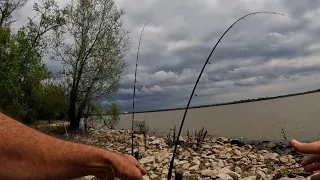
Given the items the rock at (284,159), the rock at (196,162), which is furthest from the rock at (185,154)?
the rock at (284,159)

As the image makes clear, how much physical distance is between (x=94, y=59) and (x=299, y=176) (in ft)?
52.1

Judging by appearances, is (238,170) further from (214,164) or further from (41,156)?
(41,156)

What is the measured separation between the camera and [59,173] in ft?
5.28

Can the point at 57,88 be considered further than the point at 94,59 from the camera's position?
Yes

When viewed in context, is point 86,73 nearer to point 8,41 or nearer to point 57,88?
point 57,88

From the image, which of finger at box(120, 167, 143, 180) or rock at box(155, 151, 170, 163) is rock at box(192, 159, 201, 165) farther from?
finger at box(120, 167, 143, 180)

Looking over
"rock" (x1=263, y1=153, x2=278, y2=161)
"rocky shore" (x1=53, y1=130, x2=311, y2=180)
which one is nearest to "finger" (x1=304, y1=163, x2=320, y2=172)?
"rocky shore" (x1=53, y1=130, x2=311, y2=180)

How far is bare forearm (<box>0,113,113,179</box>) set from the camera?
4.99 ft

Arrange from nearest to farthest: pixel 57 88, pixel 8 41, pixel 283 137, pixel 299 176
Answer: pixel 299 176 → pixel 283 137 → pixel 8 41 → pixel 57 88

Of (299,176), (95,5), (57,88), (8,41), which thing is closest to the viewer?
(299,176)

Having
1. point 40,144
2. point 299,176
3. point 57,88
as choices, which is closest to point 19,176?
point 40,144

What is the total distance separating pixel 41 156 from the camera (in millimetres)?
1573

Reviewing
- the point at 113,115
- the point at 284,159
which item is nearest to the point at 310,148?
the point at 284,159

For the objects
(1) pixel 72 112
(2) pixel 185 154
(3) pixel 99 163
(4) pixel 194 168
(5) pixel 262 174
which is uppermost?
(3) pixel 99 163
